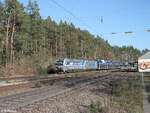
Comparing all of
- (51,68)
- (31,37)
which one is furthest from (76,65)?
(31,37)

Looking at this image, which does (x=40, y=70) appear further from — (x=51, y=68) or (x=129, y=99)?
(x=129, y=99)

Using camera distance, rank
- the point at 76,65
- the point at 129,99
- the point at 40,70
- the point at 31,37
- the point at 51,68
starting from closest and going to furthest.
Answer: the point at 129,99, the point at 40,70, the point at 51,68, the point at 76,65, the point at 31,37

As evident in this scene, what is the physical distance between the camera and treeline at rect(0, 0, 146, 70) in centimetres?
4066

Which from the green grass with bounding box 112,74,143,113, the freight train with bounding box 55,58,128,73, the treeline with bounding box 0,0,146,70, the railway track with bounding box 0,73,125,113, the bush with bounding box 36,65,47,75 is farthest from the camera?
the treeline with bounding box 0,0,146,70

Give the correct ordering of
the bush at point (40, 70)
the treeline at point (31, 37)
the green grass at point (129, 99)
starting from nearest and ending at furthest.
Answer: the green grass at point (129, 99) → the bush at point (40, 70) → the treeline at point (31, 37)

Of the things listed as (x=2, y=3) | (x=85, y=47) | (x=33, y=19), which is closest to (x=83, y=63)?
(x=2, y=3)

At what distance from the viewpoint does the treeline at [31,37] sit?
133 feet

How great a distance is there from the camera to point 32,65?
33750 mm

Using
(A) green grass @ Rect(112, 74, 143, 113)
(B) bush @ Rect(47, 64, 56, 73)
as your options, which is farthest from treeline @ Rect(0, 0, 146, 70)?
(A) green grass @ Rect(112, 74, 143, 113)

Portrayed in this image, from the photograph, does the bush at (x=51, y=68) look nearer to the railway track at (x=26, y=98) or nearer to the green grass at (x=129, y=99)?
the railway track at (x=26, y=98)

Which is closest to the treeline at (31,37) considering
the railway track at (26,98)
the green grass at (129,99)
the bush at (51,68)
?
the bush at (51,68)

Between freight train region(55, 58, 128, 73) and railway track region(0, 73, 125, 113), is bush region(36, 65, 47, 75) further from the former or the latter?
railway track region(0, 73, 125, 113)

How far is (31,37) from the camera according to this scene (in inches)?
2095

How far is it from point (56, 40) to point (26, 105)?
58012mm
